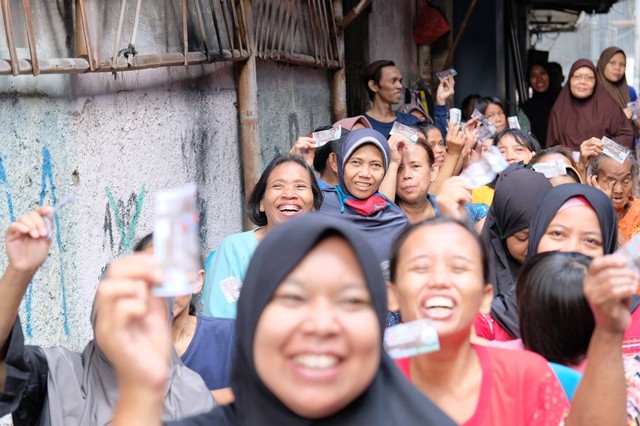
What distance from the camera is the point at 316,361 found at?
1.70 meters

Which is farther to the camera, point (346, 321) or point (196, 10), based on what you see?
point (196, 10)

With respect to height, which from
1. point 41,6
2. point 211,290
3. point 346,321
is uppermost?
point 41,6

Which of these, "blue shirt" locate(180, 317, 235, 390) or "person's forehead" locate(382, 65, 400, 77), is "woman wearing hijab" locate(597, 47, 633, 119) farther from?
"blue shirt" locate(180, 317, 235, 390)

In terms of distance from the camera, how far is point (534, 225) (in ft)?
12.0

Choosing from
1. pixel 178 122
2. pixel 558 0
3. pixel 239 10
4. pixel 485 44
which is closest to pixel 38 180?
pixel 178 122

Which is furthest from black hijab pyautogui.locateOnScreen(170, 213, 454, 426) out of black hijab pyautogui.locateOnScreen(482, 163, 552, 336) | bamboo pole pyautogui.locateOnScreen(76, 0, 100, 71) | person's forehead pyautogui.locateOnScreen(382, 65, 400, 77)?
person's forehead pyautogui.locateOnScreen(382, 65, 400, 77)

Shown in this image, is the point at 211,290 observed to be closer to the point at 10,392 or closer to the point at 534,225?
the point at 534,225

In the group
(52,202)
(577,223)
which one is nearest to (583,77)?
(577,223)

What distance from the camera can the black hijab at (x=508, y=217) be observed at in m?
4.12

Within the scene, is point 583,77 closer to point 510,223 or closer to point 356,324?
point 510,223

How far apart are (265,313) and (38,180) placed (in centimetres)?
261

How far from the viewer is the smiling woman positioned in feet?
13.8

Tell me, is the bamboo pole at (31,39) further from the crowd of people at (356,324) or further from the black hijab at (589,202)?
the black hijab at (589,202)

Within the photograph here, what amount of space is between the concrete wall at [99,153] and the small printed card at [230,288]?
0.64 meters
